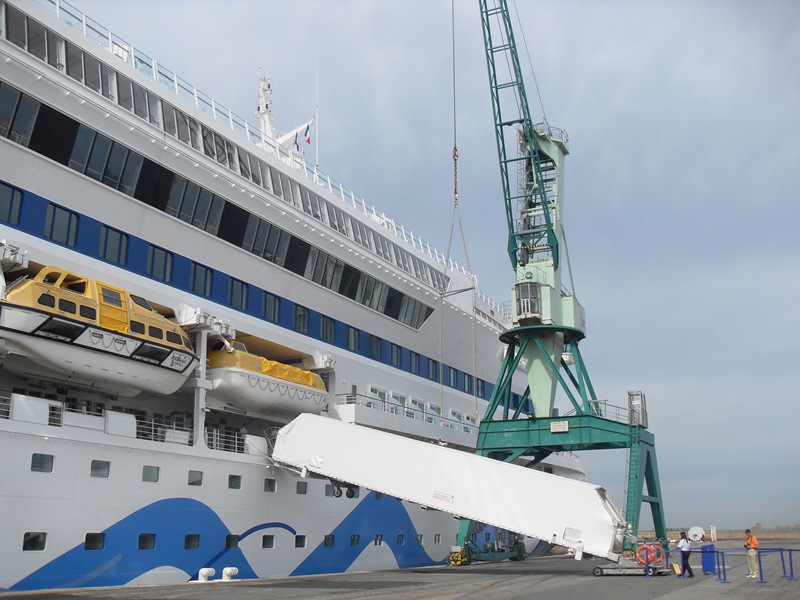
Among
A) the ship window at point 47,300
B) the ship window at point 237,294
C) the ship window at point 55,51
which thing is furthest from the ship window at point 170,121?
the ship window at point 47,300

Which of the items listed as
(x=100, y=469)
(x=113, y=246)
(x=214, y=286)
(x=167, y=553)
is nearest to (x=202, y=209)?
(x=214, y=286)

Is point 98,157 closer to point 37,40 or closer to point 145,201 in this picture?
point 145,201

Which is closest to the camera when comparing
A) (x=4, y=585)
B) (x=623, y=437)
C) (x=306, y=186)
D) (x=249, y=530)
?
(x=4, y=585)

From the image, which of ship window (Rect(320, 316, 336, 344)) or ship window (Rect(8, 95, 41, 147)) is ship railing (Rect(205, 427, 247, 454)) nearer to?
ship window (Rect(320, 316, 336, 344))

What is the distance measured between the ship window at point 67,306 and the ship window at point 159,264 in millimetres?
4026

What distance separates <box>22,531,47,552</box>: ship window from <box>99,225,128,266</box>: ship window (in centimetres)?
765

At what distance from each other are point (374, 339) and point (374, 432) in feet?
30.3

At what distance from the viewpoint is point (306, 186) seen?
2912cm

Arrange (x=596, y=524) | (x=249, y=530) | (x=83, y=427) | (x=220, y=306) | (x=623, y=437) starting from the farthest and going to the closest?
(x=623, y=437) < (x=220, y=306) < (x=249, y=530) < (x=596, y=524) < (x=83, y=427)

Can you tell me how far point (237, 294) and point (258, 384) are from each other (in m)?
3.43

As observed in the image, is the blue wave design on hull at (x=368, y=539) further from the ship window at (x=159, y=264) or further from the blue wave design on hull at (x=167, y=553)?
the ship window at (x=159, y=264)

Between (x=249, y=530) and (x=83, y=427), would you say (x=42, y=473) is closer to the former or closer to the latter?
(x=83, y=427)

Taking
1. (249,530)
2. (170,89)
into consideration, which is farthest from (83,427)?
(170,89)

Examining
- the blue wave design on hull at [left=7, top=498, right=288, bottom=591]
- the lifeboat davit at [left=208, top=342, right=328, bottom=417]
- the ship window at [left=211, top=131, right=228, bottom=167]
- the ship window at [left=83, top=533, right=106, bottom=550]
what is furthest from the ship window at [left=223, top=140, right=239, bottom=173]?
the ship window at [left=83, top=533, right=106, bottom=550]
